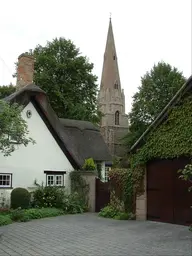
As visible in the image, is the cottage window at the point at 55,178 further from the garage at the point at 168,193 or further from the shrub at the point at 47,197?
the garage at the point at 168,193

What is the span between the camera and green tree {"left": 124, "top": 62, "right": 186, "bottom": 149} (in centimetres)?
3884

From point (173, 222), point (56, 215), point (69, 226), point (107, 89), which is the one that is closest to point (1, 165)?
point (56, 215)

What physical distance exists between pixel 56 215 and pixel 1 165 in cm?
390

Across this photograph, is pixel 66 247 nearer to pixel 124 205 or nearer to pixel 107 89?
pixel 124 205

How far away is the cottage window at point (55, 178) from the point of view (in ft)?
63.3

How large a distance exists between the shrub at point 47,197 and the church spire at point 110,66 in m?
61.9

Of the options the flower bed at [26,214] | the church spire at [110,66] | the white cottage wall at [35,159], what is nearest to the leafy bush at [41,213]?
the flower bed at [26,214]

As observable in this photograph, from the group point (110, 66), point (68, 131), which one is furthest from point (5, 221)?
point (110, 66)

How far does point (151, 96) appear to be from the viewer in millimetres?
40062

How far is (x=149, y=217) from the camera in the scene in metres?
14.0

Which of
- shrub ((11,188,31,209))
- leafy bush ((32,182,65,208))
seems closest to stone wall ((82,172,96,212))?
leafy bush ((32,182,65,208))

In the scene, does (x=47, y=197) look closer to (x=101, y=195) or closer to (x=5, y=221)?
(x=101, y=195)

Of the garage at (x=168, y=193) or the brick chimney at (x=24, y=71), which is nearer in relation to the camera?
the garage at (x=168, y=193)

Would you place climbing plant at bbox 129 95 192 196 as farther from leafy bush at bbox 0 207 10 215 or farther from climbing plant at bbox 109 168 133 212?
leafy bush at bbox 0 207 10 215
